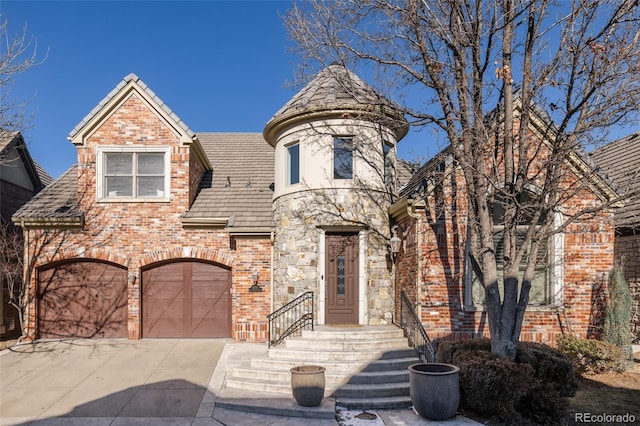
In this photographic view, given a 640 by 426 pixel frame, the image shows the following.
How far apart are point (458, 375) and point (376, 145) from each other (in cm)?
650

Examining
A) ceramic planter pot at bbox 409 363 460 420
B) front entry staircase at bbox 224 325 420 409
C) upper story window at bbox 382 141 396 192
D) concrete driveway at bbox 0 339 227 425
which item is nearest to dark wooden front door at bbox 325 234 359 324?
front entry staircase at bbox 224 325 420 409

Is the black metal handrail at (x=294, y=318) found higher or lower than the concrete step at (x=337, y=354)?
higher

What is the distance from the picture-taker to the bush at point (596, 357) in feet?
32.0

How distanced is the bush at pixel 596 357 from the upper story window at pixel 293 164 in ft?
25.2

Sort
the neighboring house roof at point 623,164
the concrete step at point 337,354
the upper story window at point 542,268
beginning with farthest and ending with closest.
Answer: the neighboring house roof at point 623,164 → the upper story window at point 542,268 → the concrete step at point 337,354

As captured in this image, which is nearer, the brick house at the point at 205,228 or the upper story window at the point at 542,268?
the upper story window at the point at 542,268

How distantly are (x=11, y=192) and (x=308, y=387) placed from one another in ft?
42.4

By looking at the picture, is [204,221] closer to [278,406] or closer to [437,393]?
[278,406]

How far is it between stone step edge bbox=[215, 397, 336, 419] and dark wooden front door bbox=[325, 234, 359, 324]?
3526 mm

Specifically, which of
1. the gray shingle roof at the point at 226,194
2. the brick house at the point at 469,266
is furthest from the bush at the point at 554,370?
the gray shingle roof at the point at 226,194

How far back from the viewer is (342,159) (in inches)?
480

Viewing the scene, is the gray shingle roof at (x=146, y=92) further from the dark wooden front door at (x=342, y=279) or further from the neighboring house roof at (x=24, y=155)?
the dark wooden front door at (x=342, y=279)

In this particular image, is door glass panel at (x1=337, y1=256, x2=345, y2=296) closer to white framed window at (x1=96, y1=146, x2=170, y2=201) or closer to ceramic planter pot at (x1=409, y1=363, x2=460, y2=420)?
ceramic planter pot at (x1=409, y1=363, x2=460, y2=420)

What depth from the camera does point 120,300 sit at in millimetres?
13633
